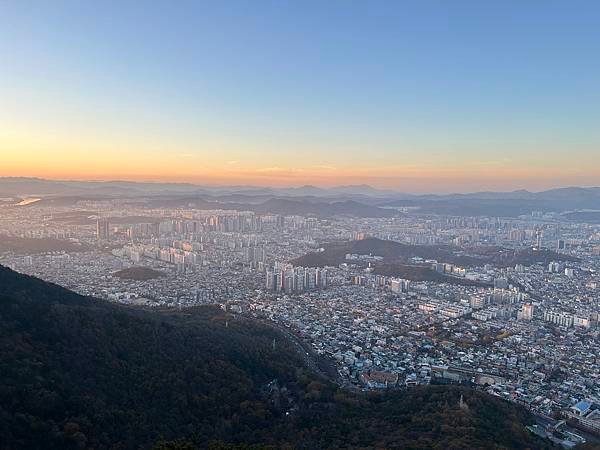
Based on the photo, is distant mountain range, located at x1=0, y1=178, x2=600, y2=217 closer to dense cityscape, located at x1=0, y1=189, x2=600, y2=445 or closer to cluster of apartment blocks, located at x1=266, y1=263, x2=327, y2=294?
dense cityscape, located at x1=0, y1=189, x2=600, y2=445

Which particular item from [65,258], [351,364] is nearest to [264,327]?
[351,364]

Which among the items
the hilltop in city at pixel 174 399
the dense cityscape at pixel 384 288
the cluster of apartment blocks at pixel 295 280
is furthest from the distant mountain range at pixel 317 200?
the hilltop in city at pixel 174 399

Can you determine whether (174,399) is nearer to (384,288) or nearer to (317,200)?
(384,288)

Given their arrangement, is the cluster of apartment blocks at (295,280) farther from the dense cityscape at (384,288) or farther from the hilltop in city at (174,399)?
the hilltop in city at (174,399)

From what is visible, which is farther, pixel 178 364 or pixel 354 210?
pixel 354 210

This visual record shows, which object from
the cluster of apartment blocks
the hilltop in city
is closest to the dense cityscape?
the cluster of apartment blocks

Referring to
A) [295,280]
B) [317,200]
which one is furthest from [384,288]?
[317,200]

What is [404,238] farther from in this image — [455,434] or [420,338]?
[455,434]
